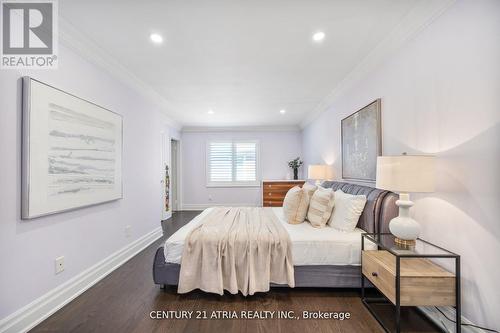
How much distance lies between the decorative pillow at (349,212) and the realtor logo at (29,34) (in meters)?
3.07

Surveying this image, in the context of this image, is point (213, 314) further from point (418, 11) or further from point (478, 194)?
point (418, 11)

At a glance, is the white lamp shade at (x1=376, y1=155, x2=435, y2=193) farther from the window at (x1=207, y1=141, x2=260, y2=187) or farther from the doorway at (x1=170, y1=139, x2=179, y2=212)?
the doorway at (x1=170, y1=139, x2=179, y2=212)

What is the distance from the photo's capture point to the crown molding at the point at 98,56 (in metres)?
1.88

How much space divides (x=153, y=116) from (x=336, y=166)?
3.26m

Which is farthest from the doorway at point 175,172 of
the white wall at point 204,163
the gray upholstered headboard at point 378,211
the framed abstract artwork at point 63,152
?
the gray upholstered headboard at point 378,211

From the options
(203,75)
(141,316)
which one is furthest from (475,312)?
(203,75)

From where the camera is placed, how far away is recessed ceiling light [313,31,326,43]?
193cm

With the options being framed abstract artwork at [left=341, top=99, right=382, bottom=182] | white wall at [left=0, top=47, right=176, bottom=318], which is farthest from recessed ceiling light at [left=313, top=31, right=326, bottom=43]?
white wall at [left=0, top=47, right=176, bottom=318]

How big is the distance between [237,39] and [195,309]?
8.21ft

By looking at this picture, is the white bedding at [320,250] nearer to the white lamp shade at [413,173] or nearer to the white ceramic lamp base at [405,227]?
the white ceramic lamp base at [405,227]

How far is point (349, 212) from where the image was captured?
86.5 inches

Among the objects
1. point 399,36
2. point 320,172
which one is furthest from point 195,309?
point 399,36

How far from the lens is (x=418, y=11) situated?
164 centimetres

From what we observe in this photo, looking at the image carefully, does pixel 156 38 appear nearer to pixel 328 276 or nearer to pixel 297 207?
pixel 297 207
